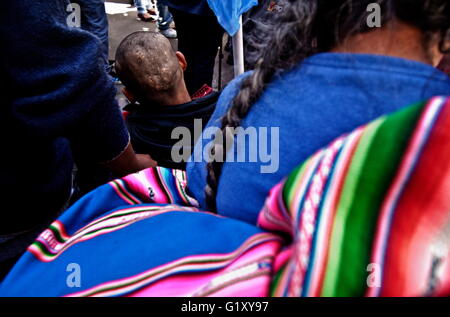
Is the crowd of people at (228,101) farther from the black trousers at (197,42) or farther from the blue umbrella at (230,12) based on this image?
the black trousers at (197,42)

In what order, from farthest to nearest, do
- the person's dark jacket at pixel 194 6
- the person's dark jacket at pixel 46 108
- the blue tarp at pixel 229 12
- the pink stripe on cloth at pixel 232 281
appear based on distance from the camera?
the person's dark jacket at pixel 194 6
the blue tarp at pixel 229 12
the person's dark jacket at pixel 46 108
the pink stripe on cloth at pixel 232 281

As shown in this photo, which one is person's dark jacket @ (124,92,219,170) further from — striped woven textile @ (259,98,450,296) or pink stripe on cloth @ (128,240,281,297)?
striped woven textile @ (259,98,450,296)

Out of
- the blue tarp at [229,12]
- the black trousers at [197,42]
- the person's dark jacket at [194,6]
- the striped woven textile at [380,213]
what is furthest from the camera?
the black trousers at [197,42]

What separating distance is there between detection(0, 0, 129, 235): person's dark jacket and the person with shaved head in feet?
1.85

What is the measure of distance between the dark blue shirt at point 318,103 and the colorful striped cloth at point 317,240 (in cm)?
8

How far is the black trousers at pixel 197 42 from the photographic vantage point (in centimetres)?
243

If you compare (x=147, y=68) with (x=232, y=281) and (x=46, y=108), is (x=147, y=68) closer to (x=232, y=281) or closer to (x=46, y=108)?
(x=46, y=108)

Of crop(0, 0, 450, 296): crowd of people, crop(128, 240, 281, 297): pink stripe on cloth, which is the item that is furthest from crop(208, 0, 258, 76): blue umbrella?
crop(128, 240, 281, 297): pink stripe on cloth

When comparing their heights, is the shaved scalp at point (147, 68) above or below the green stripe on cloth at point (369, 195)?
below

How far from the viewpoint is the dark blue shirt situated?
1.76 ft

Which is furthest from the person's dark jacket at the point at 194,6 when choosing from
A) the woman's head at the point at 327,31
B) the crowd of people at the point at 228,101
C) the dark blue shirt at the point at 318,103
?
the dark blue shirt at the point at 318,103

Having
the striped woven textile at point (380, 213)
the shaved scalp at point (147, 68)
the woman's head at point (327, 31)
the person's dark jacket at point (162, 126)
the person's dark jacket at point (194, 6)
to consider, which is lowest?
the person's dark jacket at point (162, 126)
